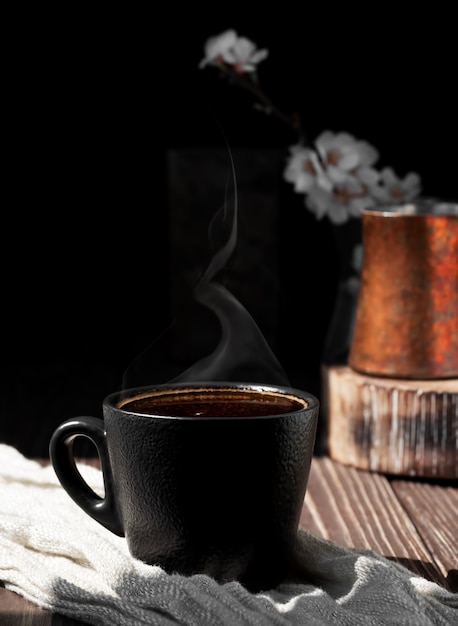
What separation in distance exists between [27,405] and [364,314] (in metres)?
0.49

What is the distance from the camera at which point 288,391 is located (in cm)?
72

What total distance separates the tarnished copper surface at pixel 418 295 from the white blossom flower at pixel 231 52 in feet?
1.07

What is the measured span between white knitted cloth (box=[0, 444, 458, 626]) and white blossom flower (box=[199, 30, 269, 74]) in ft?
2.39

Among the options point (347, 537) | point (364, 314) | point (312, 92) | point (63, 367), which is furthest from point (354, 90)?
point (347, 537)

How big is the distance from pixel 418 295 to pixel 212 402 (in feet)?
1.40

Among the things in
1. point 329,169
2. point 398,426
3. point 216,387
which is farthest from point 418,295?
point 216,387

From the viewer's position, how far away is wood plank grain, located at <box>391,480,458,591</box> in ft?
2.55

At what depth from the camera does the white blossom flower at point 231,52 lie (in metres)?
1.30

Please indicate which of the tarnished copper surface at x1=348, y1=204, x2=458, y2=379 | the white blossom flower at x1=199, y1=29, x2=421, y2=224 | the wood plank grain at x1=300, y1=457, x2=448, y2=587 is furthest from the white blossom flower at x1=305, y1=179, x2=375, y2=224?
the wood plank grain at x1=300, y1=457, x2=448, y2=587

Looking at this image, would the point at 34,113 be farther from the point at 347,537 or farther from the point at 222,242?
the point at 347,537

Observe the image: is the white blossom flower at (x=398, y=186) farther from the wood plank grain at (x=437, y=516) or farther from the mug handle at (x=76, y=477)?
the mug handle at (x=76, y=477)

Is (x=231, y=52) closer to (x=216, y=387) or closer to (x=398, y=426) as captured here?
(x=398, y=426)

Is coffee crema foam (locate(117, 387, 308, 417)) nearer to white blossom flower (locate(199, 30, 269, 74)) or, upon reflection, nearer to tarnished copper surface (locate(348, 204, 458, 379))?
tarnished copper surface (locate(348, 204, 458, 379))

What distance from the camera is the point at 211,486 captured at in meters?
0.64
